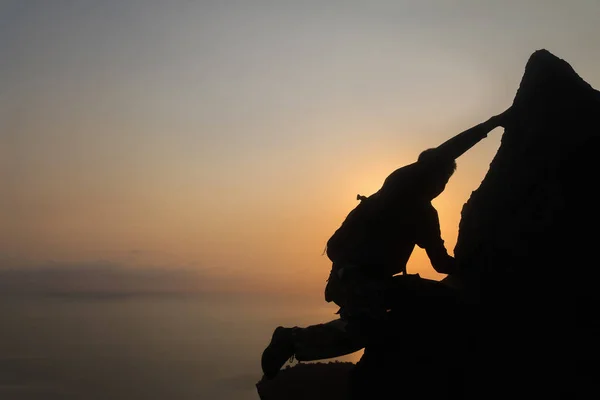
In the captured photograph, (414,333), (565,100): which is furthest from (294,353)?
(565,100)

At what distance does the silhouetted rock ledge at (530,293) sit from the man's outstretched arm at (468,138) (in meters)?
0.34

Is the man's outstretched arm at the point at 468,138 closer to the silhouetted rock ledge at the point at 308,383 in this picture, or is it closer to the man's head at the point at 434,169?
the man's head at the point at 434,169

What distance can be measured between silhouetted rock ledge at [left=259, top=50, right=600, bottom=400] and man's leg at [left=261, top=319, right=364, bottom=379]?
576mm

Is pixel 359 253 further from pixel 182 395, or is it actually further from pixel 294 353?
pixel 182 395

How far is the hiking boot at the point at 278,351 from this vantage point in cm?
838

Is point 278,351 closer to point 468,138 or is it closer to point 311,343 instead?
point 311,343

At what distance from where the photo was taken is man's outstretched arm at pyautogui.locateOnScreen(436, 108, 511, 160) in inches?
349

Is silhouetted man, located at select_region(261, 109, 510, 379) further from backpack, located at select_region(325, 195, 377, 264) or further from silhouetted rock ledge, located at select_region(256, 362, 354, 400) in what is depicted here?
silhouetted rock ledge, located at select_region(256, 362, 354, 400)

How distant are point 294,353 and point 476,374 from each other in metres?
2.78

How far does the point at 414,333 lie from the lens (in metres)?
8.22

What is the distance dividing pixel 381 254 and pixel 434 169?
1.69 meters

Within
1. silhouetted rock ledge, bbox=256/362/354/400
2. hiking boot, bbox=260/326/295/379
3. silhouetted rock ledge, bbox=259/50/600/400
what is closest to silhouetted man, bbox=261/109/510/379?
hiking boot, bbox=260/326/295/379

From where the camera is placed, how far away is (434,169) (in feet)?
28.9

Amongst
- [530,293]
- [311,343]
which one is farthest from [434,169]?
[311,343]
